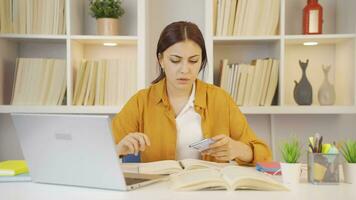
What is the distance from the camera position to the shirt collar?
A: 6.94ft

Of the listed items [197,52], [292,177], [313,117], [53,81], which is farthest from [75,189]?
[313,117]

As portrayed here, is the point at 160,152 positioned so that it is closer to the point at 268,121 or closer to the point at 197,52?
the point at 197,52

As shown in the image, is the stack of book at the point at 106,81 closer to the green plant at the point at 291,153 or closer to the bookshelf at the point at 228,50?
the bookshelf at the point at 228,50

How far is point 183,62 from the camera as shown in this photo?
2.03 meters

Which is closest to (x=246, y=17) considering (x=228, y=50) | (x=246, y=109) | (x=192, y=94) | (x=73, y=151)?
(x=228, y=50)

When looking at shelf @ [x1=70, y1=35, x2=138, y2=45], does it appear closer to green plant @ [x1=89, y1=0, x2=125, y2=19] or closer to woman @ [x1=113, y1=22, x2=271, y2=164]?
green plant @ [x1=89, y1=0, x2=125, y2=19]

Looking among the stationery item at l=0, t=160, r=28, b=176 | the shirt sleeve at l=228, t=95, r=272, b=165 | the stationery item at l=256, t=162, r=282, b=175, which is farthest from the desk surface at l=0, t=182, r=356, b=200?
the shirt sleeve at l=228, t=95, r=272, b=165

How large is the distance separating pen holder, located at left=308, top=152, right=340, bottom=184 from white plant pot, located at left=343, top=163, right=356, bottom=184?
0.05 m

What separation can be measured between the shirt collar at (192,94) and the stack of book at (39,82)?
2.59 feet

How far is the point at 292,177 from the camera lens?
52.7 inches

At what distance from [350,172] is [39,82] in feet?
6.43

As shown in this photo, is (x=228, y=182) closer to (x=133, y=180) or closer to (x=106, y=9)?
(x=133, y=180)

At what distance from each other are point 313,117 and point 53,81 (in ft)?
5.58

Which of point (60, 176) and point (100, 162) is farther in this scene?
point (60, 176)
